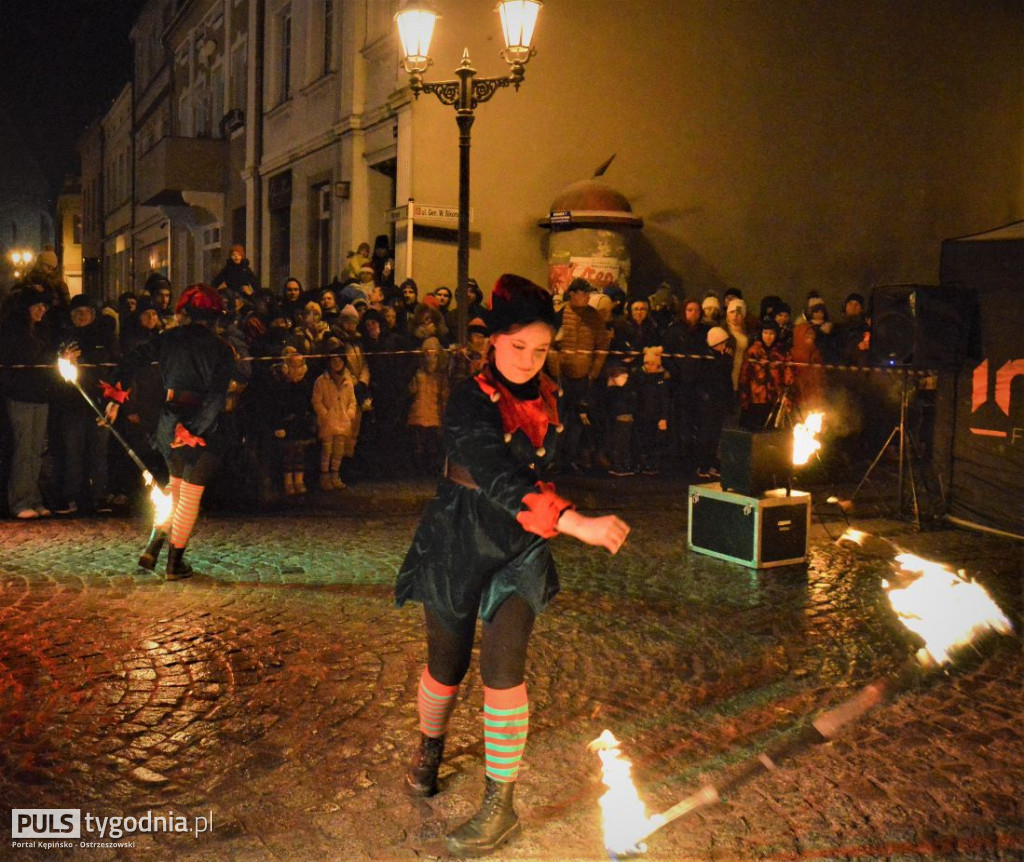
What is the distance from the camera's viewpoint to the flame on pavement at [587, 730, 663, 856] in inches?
158

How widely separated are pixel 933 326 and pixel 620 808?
6.87 meters

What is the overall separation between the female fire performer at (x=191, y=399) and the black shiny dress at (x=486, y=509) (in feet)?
12.5

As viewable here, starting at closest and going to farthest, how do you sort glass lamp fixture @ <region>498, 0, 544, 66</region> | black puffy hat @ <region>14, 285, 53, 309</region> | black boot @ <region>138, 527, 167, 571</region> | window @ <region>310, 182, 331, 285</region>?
black boot @ <region>138, 527, 167, 571</region>, black puffy hat @ <region>14, 285, 53, 309</region>, glass lamp fixture @ <region>498, 0, 544, 66</region>, window @ <region>310, 182, 331, 285</region>

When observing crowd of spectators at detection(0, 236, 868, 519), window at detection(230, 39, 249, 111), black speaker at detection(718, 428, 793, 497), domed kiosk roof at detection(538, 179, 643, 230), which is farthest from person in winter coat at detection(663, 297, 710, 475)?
window at detection(230, 39, 249, 111)

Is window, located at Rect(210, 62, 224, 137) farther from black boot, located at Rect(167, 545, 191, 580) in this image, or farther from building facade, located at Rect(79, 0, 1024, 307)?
black boot, located at Rect(167, 545, 191, 580)

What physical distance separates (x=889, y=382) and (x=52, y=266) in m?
9.89

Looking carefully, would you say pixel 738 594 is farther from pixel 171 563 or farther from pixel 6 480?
pixel 6 480

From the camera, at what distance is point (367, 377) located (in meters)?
12.1

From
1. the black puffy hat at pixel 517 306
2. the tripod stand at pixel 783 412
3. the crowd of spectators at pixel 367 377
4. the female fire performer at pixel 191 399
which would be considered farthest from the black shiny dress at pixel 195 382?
the tripod stand at pixel 783 412

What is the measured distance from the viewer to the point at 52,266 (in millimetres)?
11352

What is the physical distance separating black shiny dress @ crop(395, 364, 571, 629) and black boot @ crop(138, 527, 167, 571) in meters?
4.37

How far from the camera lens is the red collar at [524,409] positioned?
3.97m

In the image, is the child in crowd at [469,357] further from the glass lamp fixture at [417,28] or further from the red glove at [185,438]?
the red glove at [185,438]

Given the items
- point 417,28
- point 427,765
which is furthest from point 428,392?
point 427,765
